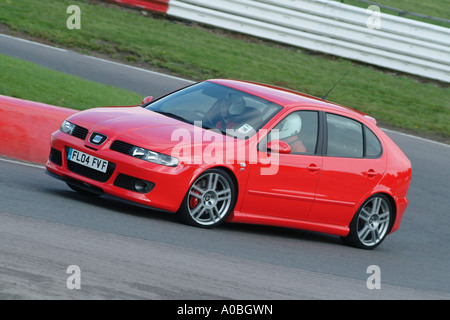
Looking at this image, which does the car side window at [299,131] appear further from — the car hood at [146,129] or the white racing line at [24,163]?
the white racing line at [24,163]

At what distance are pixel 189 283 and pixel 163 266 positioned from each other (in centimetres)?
41

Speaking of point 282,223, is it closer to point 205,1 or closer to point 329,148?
point 329,148

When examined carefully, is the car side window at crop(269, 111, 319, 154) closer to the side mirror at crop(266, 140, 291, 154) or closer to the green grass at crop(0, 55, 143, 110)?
the side mirror at crop(266, 140, 291, 154)

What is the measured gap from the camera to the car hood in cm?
768

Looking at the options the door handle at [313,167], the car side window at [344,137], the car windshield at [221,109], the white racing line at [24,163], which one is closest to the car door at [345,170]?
the car side window at [344,137]

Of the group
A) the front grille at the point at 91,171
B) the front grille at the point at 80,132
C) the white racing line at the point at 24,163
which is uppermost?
the front grille at the point at 80,132

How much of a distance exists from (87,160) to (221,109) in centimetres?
160

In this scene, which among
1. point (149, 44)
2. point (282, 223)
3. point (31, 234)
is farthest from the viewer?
point (149, 44)

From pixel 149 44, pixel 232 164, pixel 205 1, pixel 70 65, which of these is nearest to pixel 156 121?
pixel 232 164

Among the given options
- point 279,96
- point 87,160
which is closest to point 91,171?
point 87,160

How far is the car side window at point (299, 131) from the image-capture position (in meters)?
8.56

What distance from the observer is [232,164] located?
7961 millimetres

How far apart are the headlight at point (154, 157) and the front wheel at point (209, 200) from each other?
0.32 metres

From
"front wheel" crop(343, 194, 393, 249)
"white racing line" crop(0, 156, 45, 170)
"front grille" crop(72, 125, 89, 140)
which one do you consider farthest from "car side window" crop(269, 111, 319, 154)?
"white racing line" crop(0, 156, 45, 170)
